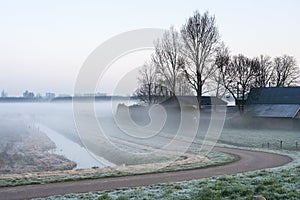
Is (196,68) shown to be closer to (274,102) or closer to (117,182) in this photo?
(274,102)

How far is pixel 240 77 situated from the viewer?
5431cm

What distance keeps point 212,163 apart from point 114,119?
3590 centimetres

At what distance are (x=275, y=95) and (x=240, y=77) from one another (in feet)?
19.7

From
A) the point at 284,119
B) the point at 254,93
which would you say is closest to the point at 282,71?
the point at 254,93

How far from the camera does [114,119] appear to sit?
53781 millimetres

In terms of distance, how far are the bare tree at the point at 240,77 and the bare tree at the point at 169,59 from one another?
760 centimetres

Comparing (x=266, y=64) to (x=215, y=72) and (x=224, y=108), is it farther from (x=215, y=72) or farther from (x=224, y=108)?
(x=215, y=72)

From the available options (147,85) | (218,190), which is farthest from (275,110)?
(218,190)

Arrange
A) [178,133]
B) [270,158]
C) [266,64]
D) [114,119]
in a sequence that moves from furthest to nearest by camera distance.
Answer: [266,64]
[114,119]
[178,133]
[270,158]

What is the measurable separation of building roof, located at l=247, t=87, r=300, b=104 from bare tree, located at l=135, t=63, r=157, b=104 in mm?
16037

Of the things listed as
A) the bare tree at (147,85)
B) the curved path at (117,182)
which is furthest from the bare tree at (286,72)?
the curved path at (117,182)

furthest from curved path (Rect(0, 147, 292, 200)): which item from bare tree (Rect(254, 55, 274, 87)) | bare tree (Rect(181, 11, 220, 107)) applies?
bare tree (Rect(254, 55, 274, 87))

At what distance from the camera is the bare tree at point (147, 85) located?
191 feet

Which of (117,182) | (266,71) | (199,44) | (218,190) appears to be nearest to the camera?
(218,190)
